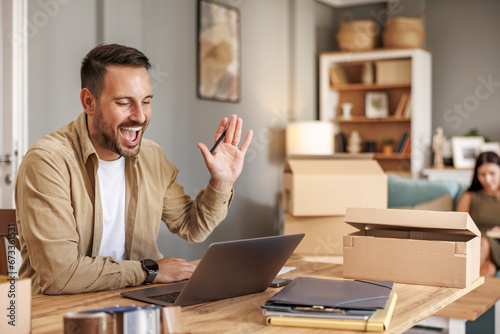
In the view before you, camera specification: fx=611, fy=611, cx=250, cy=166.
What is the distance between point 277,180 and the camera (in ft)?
17.7

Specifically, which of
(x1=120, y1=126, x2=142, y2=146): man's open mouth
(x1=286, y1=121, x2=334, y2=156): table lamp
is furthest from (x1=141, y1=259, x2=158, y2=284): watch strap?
(x1=286, y1=121, x2=334, y2=156): table lamp

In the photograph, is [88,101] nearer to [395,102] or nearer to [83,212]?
[83,212]

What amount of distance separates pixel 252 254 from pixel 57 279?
1.63 feet

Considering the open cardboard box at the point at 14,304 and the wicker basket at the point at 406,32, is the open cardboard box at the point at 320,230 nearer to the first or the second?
the open cardboard box at the point at 14,304

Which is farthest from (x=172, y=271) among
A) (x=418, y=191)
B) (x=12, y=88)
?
(x=418, y=191)

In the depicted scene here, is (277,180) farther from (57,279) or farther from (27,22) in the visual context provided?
(57,279)

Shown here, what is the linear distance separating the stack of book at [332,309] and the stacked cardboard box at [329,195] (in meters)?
1.30

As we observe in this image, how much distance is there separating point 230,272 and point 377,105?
477cm

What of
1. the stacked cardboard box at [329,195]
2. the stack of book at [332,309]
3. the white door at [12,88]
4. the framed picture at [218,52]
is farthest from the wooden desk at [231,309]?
the framed picture at [218,52]

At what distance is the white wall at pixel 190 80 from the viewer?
11.2 feet

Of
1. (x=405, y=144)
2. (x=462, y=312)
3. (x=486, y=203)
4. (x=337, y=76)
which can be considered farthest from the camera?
(x=337, y=76)

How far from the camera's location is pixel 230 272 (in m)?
1.34

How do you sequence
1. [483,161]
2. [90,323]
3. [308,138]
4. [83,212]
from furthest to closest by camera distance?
[308,138]
[483,161]
[83,212]
[90,323]

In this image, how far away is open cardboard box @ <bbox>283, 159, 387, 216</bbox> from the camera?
2.71 metres
